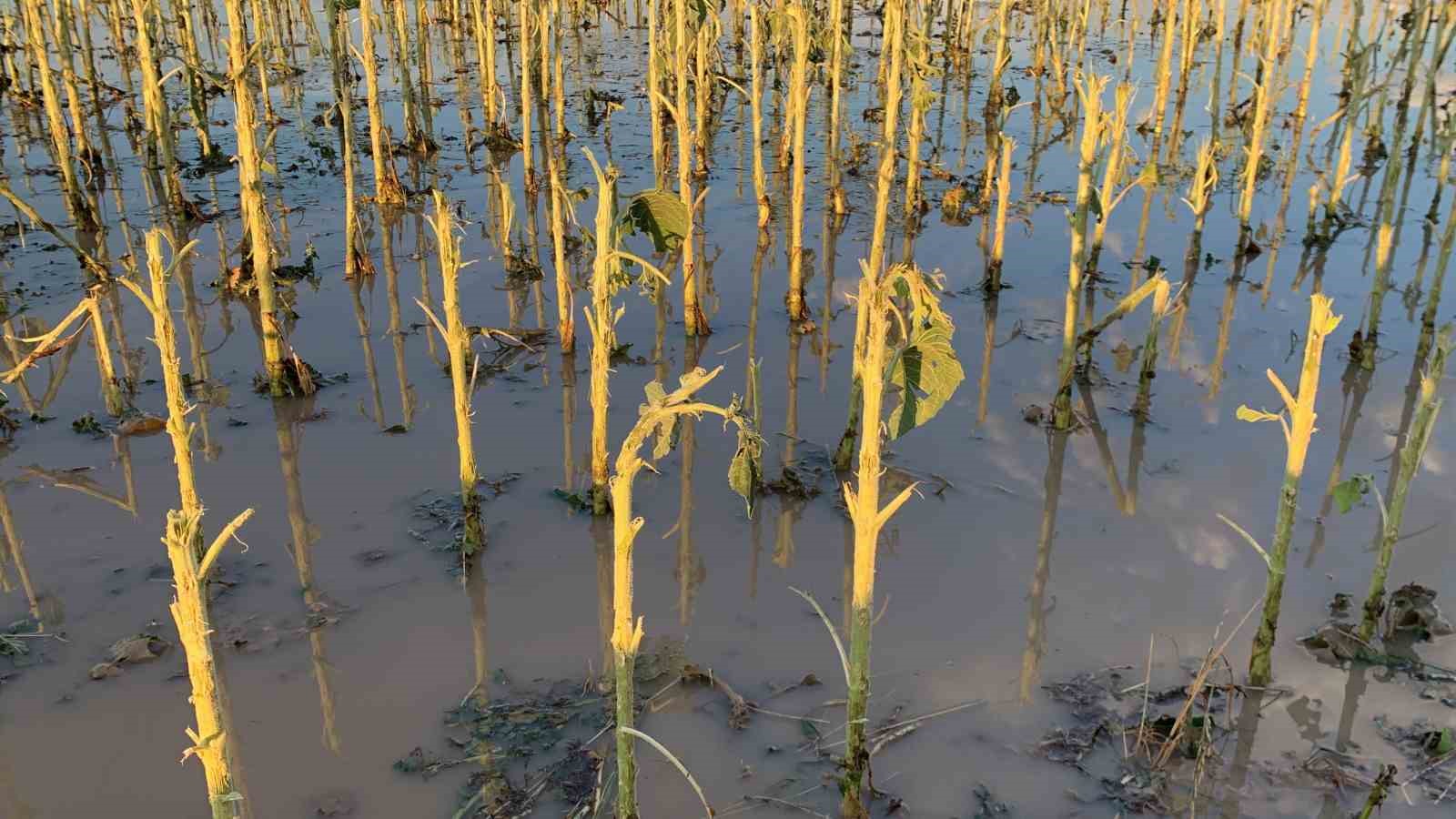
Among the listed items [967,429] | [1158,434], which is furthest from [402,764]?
[1158,434]

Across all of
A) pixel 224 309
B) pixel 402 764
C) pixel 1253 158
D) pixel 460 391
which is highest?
pixel 1253 158

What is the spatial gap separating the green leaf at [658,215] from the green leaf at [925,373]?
5.05 feet

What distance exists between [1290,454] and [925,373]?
5.64 feet

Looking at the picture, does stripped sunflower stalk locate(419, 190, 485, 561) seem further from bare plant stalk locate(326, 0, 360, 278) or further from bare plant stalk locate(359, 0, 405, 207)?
bare plant stalk locate(359, 0, 405, 207)

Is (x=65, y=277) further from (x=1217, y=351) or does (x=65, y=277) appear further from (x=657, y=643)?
(x=1217, y=351)

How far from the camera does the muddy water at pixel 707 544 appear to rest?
182 inches

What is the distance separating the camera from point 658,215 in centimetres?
505

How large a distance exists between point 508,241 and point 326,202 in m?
3.11

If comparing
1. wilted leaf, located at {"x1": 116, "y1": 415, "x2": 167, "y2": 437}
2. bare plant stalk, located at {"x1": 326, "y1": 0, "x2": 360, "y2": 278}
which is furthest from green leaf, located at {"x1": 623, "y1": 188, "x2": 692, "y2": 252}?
bare plant stalk, located at {"x1": 326, "y1": 0, "x2": 360, "y2": 278}

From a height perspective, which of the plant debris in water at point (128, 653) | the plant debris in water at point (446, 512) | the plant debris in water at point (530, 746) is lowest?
the plant debris in water at point (530, 746)

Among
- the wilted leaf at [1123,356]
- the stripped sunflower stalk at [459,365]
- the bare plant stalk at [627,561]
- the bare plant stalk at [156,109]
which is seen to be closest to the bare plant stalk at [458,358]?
the stripped sunflower stalk at [459,365]

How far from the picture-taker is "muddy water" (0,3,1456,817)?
4.62 metres

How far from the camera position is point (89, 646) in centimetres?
516

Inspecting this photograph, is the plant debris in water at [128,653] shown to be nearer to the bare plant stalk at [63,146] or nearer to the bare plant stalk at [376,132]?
the bare plant stalk at [376,132]
